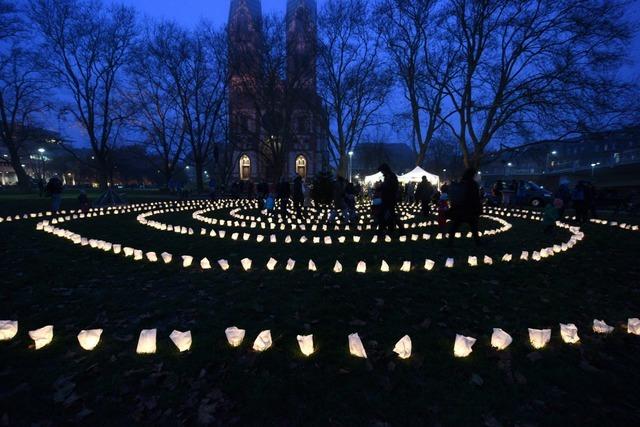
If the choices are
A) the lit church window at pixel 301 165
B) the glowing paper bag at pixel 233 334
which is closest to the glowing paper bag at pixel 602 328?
the glowing paper bag at pixel 233 334

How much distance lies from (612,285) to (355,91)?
2263 cm

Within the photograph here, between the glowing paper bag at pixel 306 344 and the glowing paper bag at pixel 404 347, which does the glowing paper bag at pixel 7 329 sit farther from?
the glowing paper bag at pixel 404 347

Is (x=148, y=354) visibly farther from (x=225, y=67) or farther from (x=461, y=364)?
(x=225, y=67)

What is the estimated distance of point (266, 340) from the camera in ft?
10.2

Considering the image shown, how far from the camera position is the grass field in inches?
93.5

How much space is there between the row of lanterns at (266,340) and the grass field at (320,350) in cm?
8

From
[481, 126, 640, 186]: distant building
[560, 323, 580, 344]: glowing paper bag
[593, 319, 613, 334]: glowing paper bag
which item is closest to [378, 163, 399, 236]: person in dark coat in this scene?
[593, 319, 613, 334]: glowing paper bag

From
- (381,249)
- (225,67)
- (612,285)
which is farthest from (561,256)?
(225,67)

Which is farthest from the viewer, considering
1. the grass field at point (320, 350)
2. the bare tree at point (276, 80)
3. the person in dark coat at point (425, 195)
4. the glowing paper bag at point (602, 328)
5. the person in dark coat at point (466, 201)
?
the bare tree at point (276, 80)

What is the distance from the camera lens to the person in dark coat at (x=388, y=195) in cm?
891

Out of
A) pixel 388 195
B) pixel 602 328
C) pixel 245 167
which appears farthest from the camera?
pixel 245 167

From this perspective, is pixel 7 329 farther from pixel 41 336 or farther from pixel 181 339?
pixel 181 339

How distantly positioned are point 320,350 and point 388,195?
255 inches

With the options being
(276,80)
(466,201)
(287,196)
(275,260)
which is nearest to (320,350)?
(275,260)
